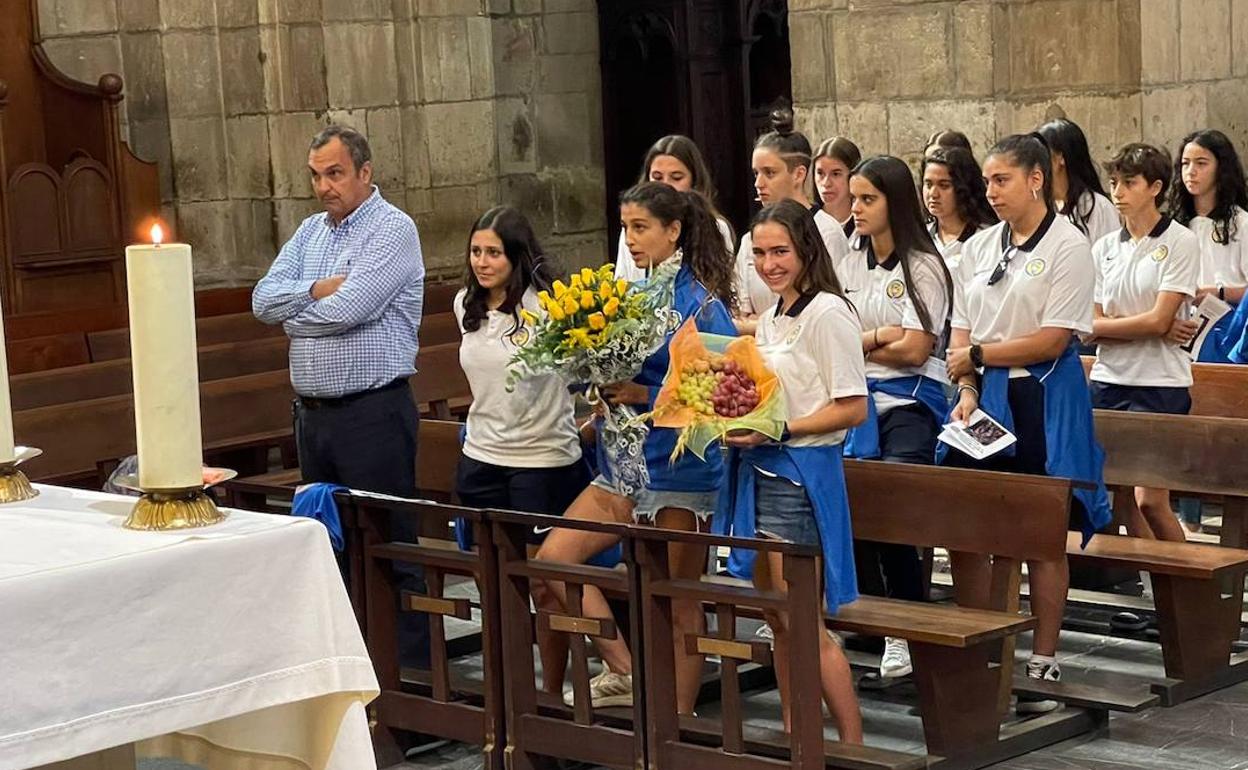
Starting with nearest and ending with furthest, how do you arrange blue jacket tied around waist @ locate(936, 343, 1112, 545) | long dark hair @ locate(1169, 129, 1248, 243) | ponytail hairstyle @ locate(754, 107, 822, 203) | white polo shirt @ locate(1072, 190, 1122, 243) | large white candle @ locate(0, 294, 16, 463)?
large white candle @ locate(0, 294, 16, 463)
blue jacket tied around waist @ locate(936, 343, 1112, 545)
ponytail hairstyle @ locate(754, 107, 822, 203)
white polo shirt @ locate(1072, 190, 1122, 243)
long dark hair @ locate(1169, 129, 1248, 243)

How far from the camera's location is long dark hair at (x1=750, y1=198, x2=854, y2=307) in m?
5.25

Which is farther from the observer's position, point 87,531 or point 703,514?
point 703,514

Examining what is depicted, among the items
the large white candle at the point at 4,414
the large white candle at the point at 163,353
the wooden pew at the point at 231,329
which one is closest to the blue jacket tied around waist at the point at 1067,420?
the large white candle at the point at 4,414

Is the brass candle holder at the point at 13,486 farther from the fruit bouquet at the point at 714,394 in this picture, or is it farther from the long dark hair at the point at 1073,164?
the long dark hair at the point at 1073,164

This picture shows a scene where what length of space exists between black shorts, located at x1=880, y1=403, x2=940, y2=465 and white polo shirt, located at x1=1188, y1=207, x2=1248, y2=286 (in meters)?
2.29

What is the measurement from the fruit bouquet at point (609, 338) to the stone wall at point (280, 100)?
25.9 ft

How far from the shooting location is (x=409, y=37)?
13.5 metres

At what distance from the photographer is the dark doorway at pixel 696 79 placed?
14.3 m

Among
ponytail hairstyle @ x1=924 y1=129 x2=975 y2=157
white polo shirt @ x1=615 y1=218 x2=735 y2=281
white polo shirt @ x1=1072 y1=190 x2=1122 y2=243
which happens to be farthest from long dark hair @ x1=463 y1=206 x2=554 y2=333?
white polo shirt @ x1=1072 y1=190 x2=1122 y2=243

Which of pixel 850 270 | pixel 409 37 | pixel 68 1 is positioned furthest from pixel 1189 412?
pixel 68 1

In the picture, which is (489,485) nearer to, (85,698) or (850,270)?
(850,270)

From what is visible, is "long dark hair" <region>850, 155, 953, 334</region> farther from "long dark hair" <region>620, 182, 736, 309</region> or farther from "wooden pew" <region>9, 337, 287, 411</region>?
"wooden pew" <region>9, 337, 287, 411</region>

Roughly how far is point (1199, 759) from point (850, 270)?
1.94 m

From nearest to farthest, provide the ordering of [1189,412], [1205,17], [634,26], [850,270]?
1. [850,270]
2. [1189,412]
3. [1205,17]
4. [634,26]
